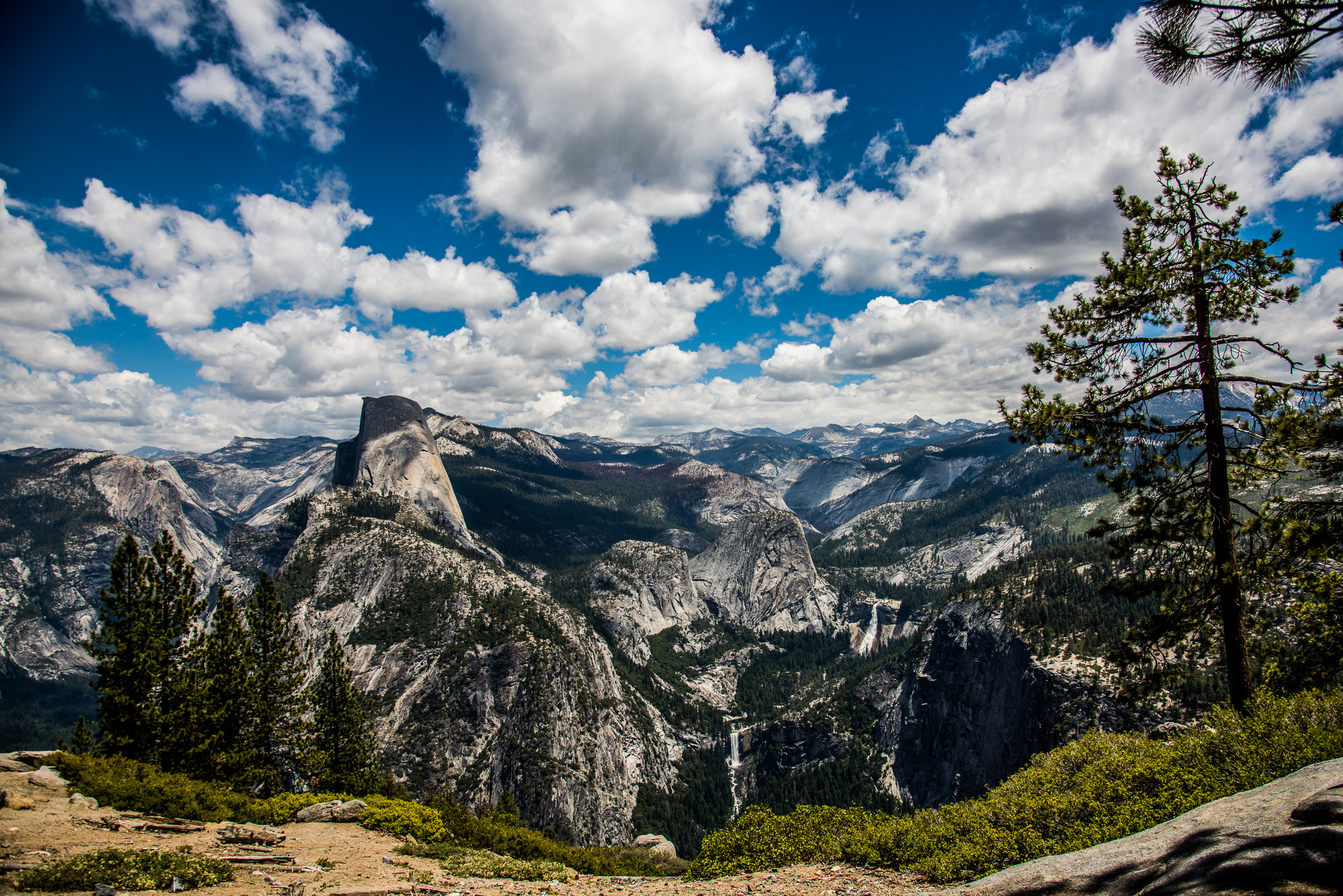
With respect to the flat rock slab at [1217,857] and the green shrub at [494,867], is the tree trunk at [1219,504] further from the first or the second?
the green shrub at [494,867]

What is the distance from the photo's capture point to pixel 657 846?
2165 inches

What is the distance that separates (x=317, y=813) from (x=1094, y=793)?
2881 cm

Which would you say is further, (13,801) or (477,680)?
(477,680)

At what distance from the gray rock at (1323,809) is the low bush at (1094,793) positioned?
16.6ft

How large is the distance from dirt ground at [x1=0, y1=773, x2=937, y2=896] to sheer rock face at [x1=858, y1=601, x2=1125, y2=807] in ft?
245

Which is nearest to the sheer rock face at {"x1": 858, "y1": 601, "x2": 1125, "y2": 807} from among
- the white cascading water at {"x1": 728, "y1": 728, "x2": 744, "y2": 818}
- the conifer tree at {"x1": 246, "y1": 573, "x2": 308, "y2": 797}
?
the white cascading water at {"x1": 728, "y1": 728, "x2": 744, "y2": 818}

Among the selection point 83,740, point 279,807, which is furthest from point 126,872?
point 83,740

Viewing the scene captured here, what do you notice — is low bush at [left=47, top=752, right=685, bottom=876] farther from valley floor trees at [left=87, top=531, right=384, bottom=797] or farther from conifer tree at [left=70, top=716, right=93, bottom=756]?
conifer tree at [left=70, top=716, right=93, bottom=756]

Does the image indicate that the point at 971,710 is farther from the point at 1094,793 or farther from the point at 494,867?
the point at 494,867

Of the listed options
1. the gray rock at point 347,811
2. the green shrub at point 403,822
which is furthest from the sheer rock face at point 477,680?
the gray rock at point 347,811

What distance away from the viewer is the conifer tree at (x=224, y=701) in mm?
28828

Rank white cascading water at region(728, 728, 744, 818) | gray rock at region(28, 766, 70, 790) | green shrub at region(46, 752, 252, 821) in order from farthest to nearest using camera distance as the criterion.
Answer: white cascading water at region(728, 728, 744, 818)
green shrub at region(46, 752, 252, 821)
gray rock at region(28, 766, 70, 790)

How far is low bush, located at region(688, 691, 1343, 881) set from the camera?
11492mm

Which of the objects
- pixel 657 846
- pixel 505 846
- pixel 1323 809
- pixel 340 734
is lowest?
pixel 657 846
